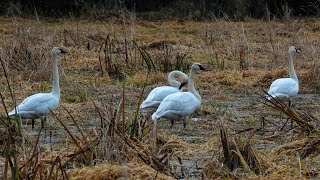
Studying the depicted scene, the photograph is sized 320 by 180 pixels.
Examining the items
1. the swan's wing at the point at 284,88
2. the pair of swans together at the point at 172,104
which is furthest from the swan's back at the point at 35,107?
the swan's wing at the point at 284,88

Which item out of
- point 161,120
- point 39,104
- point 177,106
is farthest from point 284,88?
point 39,104

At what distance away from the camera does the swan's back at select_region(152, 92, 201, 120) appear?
Result: 31.4ft

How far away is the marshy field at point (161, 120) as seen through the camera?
21.4 feet

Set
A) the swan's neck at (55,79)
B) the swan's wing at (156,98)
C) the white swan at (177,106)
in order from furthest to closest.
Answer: the swan's wing at (156,98) → the swan's neck at (55,79) → the white swan at (177,106)

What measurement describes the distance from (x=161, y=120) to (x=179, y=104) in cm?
93

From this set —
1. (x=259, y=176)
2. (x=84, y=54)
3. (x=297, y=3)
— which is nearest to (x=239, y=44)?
(x=84, y=54)

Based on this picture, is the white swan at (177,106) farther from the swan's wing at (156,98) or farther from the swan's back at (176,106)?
the swan's wing at (156,98)

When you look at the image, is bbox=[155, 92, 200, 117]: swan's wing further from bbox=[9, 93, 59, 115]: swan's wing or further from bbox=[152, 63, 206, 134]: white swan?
bbox=[9, 93, 59, 115]: swan's wing

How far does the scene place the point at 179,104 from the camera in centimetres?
970

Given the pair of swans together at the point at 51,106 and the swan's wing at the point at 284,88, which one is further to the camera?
the swan's wing at the point at 284,88

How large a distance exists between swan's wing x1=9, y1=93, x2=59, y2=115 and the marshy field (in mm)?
228

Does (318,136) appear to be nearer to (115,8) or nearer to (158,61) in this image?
(158,61)

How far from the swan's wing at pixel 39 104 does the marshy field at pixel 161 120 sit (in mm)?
228

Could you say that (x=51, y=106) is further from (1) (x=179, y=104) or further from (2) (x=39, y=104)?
(1) (x=179, y=104)
